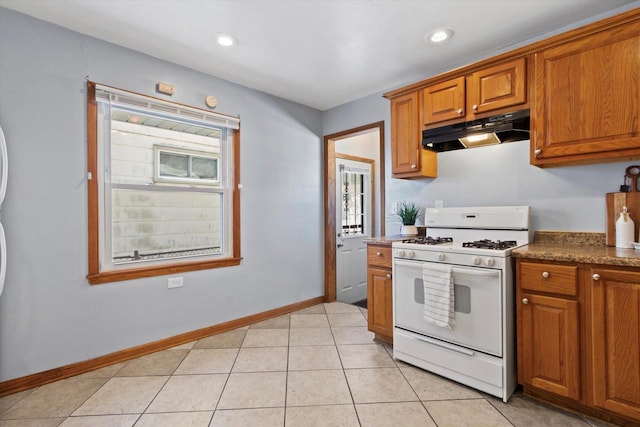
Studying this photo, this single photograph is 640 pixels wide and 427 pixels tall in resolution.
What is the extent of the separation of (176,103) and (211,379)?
238 cm

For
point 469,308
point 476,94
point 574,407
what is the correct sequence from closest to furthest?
point 574,407
point 469,308
point 476,94

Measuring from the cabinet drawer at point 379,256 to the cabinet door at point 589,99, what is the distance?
1298 millimetres

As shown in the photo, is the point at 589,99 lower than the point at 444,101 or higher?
lower

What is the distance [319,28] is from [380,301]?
2309mm

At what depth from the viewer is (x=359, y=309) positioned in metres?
3.80

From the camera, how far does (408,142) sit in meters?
2.88

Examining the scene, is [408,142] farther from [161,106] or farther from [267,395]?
[267,395]

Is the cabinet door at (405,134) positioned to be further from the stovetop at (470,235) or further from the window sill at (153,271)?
the window sill at (153,271)

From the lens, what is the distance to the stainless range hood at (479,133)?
2.22 m

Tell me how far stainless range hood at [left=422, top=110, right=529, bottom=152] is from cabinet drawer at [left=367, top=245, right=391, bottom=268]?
1025 millimetres

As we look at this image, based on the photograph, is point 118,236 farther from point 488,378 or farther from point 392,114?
point 488,378

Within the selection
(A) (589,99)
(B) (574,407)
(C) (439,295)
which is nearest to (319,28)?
(A) (589,99)

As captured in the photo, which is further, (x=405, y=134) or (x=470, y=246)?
(x=405, y=134)

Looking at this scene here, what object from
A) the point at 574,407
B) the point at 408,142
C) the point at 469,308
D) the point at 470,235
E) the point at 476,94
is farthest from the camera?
the point at 408,142
